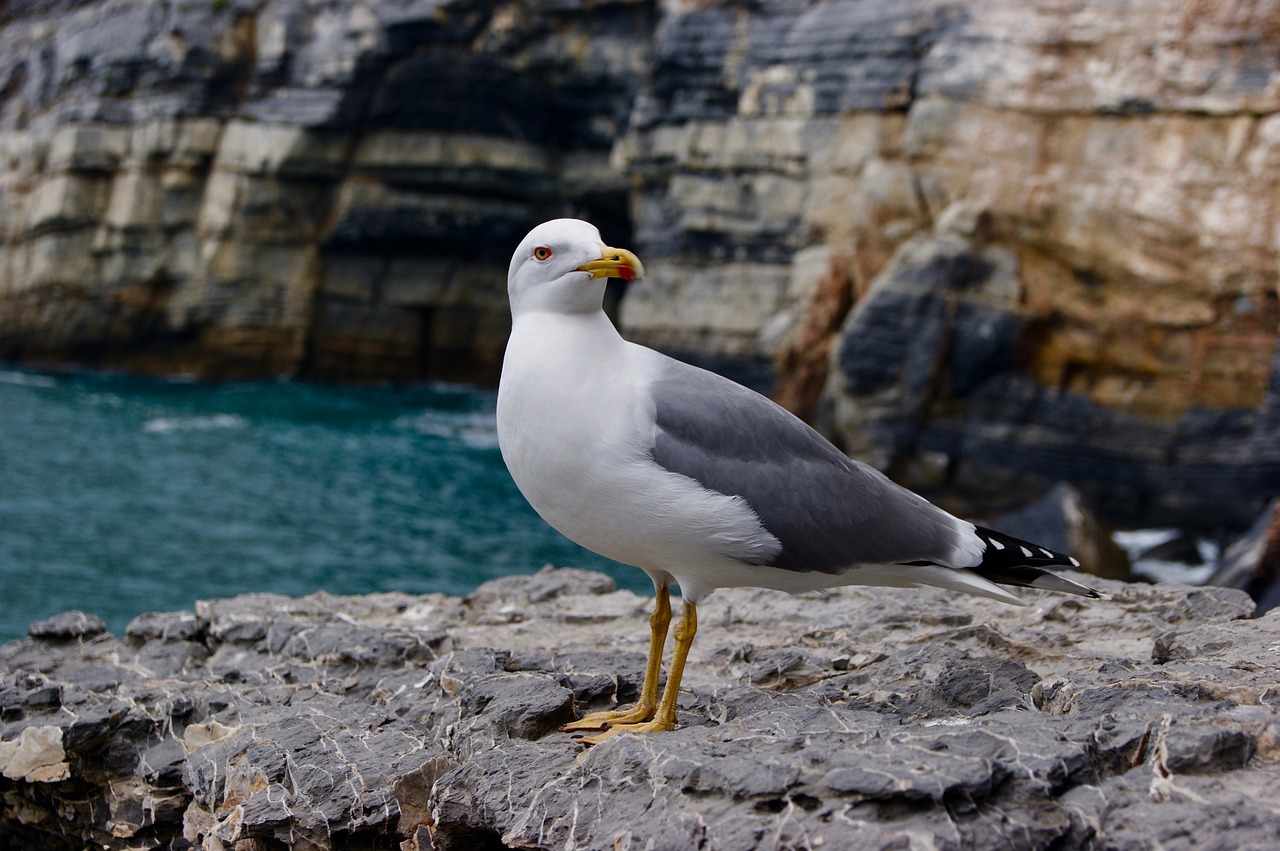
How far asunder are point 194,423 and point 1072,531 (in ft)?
48.4

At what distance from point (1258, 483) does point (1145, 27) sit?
569 centimetres

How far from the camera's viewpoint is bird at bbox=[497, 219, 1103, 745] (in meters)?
3.28

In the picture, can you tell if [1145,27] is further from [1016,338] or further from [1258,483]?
[1258,483]

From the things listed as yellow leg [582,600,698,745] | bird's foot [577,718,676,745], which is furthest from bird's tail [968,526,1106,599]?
bird's foot [577,718,676,745]

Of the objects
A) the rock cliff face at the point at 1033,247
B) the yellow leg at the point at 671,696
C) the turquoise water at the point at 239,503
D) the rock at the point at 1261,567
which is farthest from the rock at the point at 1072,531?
the yellow leg at the point at 671,696

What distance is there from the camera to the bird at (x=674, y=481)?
10.8ft

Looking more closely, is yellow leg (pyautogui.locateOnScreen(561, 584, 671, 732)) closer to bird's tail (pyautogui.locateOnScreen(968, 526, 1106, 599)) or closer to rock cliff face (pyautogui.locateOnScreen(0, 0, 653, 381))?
bird's tail (pyautogui.locateOnScreen(968, 526, 1106, 599))

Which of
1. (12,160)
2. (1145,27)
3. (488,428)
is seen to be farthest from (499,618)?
(12,160)

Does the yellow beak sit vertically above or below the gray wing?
above

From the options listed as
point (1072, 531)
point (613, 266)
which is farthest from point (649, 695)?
point (1072, 531)

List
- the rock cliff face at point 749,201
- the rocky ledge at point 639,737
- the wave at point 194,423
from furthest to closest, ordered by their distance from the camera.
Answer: the wave at point 194,423
the rock cliff face at point 749,201
the rocky ledge at point 639,737

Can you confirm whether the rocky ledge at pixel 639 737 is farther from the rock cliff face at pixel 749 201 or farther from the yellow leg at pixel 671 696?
the rock cliff face at pixel 749 201

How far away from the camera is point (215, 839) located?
3.53 meters

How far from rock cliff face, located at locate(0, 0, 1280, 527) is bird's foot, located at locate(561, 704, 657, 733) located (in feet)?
38.2
